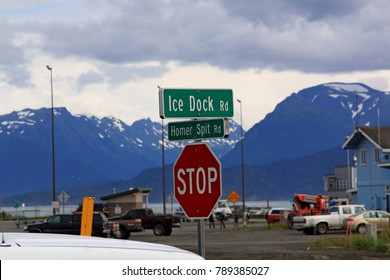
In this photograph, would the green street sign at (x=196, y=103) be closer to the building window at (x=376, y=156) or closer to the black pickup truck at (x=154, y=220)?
the black pickup truck at (x=154, y=220)

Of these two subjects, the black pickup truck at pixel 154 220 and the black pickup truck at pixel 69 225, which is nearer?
the black pickup truck at pixel 69 225

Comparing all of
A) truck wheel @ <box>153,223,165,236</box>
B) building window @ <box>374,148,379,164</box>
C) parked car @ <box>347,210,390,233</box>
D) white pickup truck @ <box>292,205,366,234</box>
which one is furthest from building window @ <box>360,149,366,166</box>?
parked car @ <box>347,210,390,233</box>

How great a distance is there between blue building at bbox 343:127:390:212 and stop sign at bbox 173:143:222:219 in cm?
5799

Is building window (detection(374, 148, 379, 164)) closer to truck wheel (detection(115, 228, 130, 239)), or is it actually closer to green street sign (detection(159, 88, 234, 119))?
truck wheel (detection(115, 228, 130, 239))

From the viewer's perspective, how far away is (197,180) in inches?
450

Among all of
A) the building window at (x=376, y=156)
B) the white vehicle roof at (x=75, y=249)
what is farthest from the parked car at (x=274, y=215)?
the white vehicle roof at (x=75, y=249)

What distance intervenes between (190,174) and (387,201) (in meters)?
59.1

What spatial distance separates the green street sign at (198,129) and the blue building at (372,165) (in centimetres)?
5739

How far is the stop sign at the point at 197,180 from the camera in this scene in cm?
1124

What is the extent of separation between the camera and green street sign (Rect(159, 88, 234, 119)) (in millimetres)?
11695

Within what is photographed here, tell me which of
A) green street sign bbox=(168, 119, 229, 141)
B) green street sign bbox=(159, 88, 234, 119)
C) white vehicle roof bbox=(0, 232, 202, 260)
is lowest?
→ white vehicle roof bbox=(0, 232, 202, 260)

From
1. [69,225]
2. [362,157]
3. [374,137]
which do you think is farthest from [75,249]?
[362,157]
